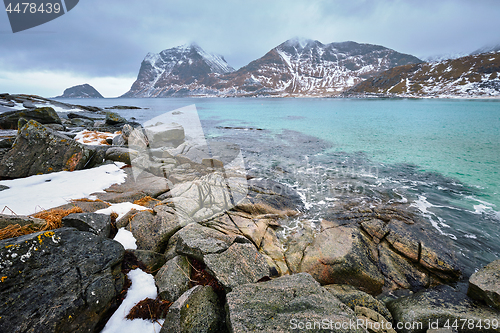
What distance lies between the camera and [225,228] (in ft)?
22.9

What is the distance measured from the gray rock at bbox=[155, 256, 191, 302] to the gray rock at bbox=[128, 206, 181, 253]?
1029mm

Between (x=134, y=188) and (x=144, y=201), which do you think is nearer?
(x=144, y=201)

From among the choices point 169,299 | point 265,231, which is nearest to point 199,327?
point 169,299

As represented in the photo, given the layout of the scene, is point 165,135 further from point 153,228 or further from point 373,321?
point 373,321

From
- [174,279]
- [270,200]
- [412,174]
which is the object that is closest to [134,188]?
[174,279]

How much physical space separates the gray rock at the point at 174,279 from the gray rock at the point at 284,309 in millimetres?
1161

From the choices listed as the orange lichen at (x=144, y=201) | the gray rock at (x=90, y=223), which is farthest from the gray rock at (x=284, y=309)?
the orange lichen at (x=144, y=201)

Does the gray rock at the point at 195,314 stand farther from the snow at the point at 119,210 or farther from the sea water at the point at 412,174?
the sea water at the point at 412,174

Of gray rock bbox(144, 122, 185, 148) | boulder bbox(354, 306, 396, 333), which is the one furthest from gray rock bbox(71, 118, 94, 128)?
boulder bbox(354, 306, 396, 333)

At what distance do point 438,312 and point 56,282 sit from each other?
7.99 meters

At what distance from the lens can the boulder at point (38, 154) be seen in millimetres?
7795

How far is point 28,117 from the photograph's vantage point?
19.2 m

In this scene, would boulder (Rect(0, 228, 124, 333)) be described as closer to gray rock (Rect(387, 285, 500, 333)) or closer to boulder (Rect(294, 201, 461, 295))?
boulder (Rect(294, 201, 461, 295))

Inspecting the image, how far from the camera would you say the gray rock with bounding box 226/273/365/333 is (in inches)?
125
